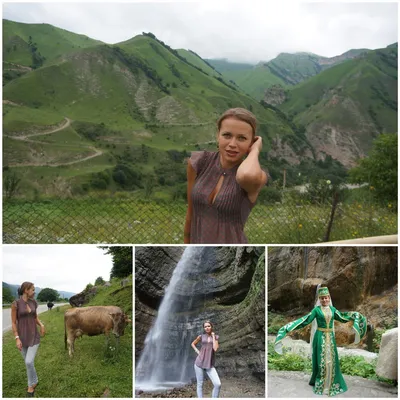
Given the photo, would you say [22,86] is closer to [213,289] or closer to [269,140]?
[269,140]

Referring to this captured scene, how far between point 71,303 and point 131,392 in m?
0.67

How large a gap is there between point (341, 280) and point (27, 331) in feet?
6.62

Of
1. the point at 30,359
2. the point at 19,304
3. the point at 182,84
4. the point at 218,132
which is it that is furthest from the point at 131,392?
the point at 182,84

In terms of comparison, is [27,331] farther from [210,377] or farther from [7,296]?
[210,377]

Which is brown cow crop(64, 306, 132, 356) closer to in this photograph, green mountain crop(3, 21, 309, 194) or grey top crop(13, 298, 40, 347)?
grey top crop(13, 298, 40, 347)

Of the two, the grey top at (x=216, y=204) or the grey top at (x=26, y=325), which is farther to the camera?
the grey top at (x=26, y=325)

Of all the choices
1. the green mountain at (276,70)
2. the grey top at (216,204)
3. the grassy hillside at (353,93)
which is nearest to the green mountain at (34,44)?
the green mountain at (276,70)

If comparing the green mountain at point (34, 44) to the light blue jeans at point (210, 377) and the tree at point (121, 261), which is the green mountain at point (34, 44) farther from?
the light blue jeans at point (210, 377)

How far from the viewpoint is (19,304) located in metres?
2.99

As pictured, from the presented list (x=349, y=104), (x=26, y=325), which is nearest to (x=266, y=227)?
(x=26, y=325)

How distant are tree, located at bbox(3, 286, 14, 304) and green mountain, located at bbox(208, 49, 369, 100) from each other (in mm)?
57070

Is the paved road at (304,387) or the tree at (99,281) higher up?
the tree at (99,281)

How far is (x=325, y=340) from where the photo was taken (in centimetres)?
308

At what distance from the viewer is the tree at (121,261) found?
308cm
